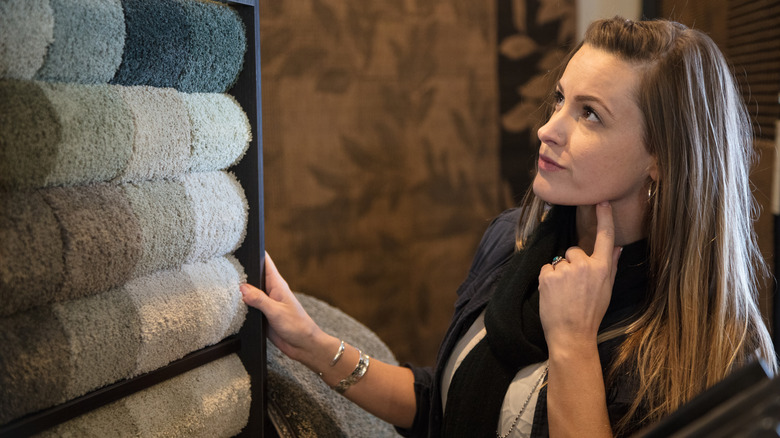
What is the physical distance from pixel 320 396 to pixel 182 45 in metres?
0.49

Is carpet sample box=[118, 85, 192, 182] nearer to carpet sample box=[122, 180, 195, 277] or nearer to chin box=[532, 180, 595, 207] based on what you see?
carpet sample box=[122, 180, 195, 277]

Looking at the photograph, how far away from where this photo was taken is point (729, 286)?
2.81ft

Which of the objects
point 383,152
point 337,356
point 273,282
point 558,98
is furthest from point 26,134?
point 383,152

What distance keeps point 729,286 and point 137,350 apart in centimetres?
69

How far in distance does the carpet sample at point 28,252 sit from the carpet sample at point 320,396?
1.15ft

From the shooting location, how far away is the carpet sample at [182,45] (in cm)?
57

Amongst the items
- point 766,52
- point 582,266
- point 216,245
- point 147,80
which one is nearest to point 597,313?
point 582,266

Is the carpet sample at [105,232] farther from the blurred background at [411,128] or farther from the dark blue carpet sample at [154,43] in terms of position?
the blurred background at [411,128]

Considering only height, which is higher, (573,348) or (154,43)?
(154,43)

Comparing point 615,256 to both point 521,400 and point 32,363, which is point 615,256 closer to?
point 521,400

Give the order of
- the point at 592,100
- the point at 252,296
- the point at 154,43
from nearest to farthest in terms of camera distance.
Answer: the point at 154,43 → the point at 252,296 → the point at 592,100

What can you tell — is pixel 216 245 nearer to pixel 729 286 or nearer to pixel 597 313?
pixel 597 313

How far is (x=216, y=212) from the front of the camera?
662mm

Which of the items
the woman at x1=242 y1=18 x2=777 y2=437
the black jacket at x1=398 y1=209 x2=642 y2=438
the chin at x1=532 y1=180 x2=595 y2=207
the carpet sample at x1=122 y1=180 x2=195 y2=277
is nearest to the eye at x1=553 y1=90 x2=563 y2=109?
the woman at x1=242 y1=18 x2=777 y2=437
